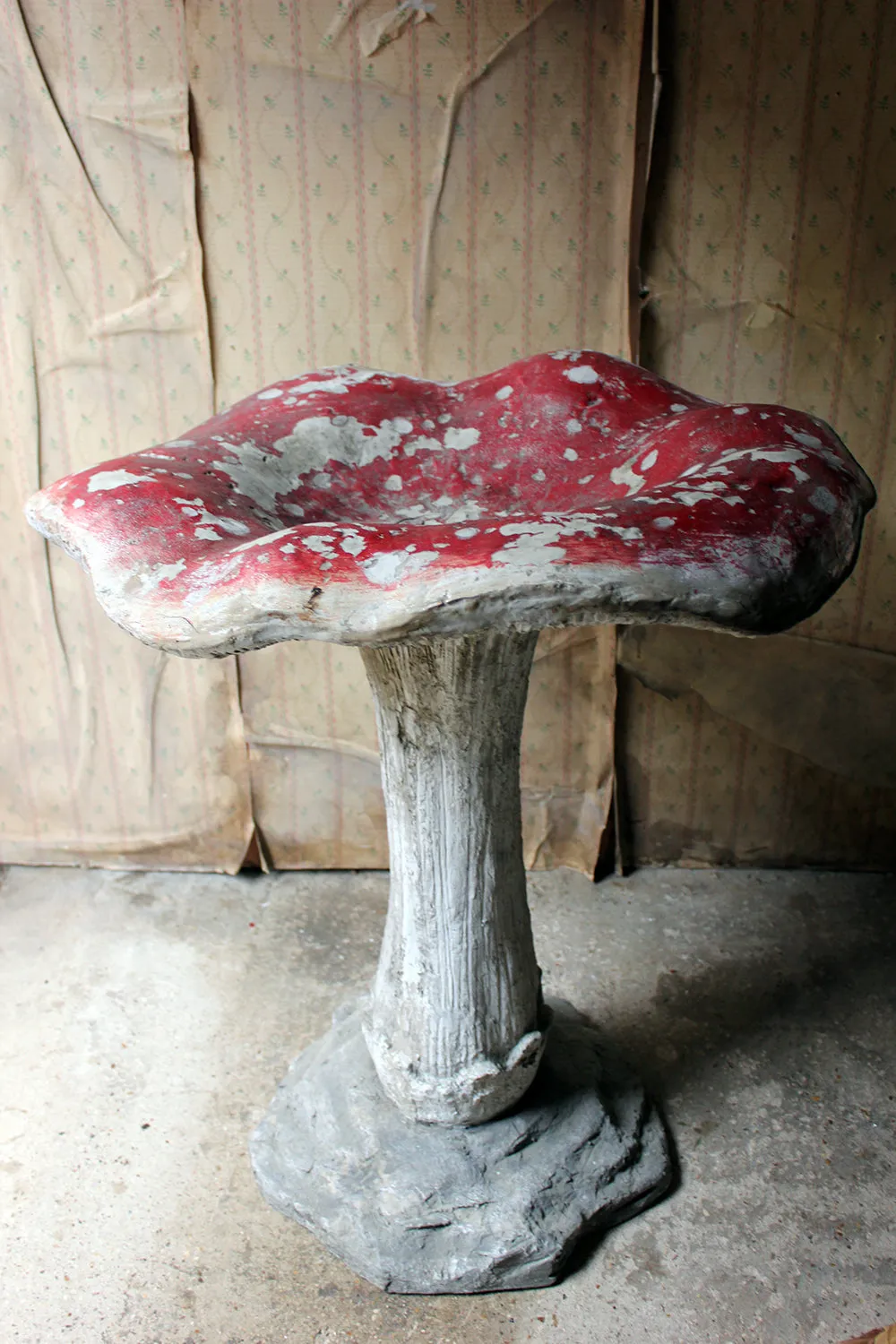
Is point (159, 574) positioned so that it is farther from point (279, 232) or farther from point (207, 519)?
point (279, 232)

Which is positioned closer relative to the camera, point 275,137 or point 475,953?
point 475,953

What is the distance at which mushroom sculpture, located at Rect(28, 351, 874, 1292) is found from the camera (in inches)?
51.9

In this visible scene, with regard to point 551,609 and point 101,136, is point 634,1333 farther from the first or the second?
point 101,136

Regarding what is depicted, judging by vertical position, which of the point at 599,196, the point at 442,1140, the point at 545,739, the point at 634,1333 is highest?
the point at 599,196

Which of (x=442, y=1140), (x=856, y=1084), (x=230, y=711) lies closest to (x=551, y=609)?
(x=442, y=1140)

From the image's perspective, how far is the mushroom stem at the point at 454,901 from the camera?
1.71 meters

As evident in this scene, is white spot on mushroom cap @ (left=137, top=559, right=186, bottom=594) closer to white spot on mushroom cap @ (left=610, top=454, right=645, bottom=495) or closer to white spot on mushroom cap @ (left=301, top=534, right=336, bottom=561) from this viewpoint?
white spot on mushroom cap @ (left=301, top=534, right=336, bottom=561)

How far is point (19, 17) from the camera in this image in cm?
230

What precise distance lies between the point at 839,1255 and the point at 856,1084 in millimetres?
435

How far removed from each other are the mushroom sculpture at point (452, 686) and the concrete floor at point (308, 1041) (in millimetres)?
99

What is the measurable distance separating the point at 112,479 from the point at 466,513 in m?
0.59

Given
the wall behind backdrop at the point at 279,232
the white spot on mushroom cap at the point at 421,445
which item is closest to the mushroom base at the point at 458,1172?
the wall behind backdrop at the point at 279,232

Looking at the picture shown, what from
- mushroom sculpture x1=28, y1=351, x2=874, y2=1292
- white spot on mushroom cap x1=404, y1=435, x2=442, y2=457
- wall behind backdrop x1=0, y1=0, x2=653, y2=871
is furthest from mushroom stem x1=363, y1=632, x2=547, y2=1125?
wall behind backdrop x1=0, y1=0, x2=653, y2=871

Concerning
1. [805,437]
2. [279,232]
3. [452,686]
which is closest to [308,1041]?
[452,686]
